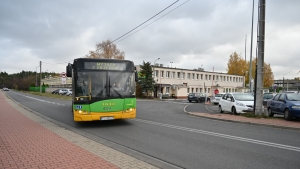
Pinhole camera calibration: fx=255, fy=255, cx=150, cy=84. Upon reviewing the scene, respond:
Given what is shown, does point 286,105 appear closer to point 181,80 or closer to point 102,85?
point 102,85

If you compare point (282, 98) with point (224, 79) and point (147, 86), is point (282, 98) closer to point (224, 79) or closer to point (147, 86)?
point (147, 86)

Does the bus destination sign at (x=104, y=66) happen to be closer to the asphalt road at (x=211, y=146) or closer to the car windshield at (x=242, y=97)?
the asphalt road at (x=211, y=146)

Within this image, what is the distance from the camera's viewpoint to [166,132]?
33.1 feet

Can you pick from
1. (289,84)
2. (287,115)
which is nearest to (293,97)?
(287,115)

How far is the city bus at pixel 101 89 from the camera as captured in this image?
10930 mm

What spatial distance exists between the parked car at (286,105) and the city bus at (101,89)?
851 centimetres

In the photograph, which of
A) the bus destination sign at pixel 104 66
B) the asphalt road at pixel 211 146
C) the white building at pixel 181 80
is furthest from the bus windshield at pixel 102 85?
Answer: the white building at pixel 181 80

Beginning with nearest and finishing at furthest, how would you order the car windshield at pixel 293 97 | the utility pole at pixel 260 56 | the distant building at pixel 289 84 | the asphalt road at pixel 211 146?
1. the asphalt road at pixel 211 146
2. the car windshield at pixel 293 97
3. the utility pole at pixel 260 56
4. the distant building at pixel 289 84

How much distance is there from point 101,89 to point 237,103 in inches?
393

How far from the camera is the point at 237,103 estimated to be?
17.1m

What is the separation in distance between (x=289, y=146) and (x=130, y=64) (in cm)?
725

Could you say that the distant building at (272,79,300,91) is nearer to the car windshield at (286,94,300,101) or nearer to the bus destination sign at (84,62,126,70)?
the car windshield at (286,94,300,101)

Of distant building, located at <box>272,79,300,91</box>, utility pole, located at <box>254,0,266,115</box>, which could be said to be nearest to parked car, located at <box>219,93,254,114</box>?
utility pole, located at <box>254,0,266,115</box>

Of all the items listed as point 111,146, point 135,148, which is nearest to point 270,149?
point 135,148
